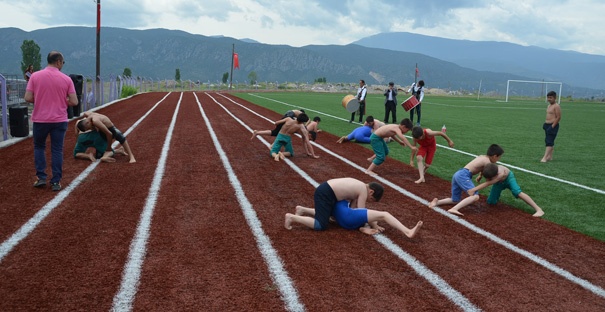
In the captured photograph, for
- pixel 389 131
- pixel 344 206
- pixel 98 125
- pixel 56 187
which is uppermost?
pixel 389 131

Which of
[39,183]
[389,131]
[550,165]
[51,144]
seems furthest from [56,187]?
[550,165]

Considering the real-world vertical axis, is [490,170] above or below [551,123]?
below

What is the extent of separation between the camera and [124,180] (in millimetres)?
9047

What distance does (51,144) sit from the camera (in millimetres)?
7949

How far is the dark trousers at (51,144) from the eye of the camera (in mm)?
7754

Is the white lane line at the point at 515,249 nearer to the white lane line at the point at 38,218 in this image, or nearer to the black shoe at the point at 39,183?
the white lane line at the point at 38,218

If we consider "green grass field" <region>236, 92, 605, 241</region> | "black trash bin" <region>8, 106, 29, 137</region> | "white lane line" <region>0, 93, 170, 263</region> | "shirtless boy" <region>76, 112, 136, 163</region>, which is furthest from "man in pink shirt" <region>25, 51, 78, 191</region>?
"green grass field" <region>236, 92, 605, 241</region>

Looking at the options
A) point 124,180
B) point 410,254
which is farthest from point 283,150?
point 410,254

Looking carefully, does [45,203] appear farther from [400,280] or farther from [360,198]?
[400,280]

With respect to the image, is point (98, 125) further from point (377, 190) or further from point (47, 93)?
point (377, 190)

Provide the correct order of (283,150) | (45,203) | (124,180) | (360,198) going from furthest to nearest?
(283,150), (124,180), (45,203), (360,198)

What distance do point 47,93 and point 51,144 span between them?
2.65 feet

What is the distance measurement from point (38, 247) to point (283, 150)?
7732 millimetres

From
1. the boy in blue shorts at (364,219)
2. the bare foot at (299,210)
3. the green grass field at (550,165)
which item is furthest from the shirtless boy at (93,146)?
the green grass field at (550,165)
